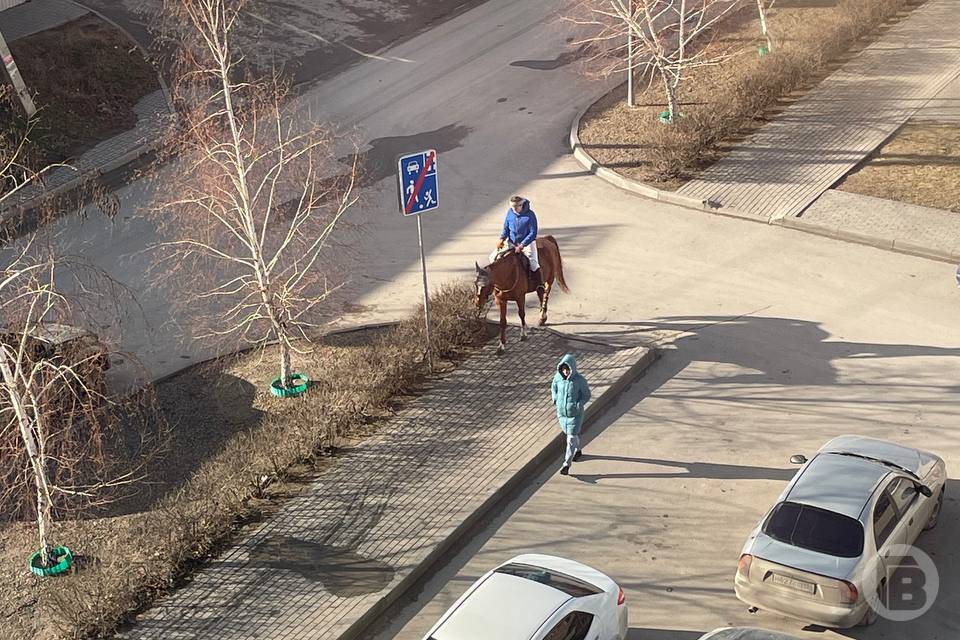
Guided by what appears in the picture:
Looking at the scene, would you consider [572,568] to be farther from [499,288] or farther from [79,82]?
[79,82]

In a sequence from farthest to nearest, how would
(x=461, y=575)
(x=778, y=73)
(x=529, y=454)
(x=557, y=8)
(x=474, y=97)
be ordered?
(x=557, y=8) → (x=474, y=97) → (x=778, y=73) → (x=529, y=454) → (x=461, y=575)

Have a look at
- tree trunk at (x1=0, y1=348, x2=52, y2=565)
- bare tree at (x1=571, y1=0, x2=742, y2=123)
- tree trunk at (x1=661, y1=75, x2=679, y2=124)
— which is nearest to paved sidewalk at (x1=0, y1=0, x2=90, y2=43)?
bare tree at (x1=571, y1=0, x2=742, y2=123)

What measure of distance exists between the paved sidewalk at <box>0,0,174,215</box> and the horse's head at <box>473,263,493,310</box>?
28.9 feet

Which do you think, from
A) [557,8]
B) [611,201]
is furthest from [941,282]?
[557,8]

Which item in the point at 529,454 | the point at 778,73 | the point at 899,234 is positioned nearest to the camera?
the point at 529,454

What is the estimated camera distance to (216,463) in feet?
48.3

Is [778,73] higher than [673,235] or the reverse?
higher

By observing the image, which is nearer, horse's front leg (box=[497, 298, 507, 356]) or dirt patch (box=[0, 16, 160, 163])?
horse's front leg (box=[497, 298, 507, 356])

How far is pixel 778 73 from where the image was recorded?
25.5m

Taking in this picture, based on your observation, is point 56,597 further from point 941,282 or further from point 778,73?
point 778,73

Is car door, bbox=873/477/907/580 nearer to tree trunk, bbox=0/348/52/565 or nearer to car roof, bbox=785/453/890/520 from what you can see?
car roof, bbox=785/453/890/520

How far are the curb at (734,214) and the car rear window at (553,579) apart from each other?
10.9 metres

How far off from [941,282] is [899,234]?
1.63 m

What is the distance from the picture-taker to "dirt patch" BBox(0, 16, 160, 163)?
25.8 m
